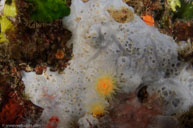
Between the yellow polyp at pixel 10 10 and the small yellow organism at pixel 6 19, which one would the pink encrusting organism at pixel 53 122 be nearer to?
the small yellow organism at pixel 6 19

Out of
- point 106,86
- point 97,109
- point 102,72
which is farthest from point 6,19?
point 97,109

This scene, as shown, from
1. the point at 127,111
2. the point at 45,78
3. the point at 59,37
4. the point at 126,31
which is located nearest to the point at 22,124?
the point at 45,78

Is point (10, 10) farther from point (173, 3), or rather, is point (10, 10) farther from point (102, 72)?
point (173, 3)

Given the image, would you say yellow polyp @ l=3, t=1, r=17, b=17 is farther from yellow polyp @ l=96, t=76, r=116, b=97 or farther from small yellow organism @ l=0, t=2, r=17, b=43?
yellow polyp @ l=96, t=76, r=116, b=97

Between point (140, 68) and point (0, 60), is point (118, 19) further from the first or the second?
point (0, 60)

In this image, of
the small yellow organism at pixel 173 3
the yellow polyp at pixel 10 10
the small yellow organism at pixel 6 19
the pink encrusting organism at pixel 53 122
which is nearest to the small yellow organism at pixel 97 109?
the pink encrusting organism at pixel 53 122

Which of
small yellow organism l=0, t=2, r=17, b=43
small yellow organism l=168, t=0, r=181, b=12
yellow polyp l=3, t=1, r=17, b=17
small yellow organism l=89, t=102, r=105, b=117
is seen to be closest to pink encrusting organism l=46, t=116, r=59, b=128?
small yellow organism l=89, t=102, r=105, b=117
